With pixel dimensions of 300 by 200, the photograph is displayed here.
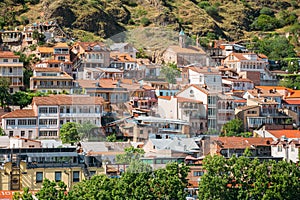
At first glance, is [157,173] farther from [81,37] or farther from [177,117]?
[81,37]

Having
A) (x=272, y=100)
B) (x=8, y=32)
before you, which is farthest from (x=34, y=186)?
(x=8, y=32)

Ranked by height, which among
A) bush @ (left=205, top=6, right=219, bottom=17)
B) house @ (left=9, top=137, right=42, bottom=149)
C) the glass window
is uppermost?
bush @ (left=205, top=6, right=219, bottom=17)

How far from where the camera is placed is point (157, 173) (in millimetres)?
29281

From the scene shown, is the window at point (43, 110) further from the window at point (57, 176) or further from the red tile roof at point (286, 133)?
the window at point (57, 176)

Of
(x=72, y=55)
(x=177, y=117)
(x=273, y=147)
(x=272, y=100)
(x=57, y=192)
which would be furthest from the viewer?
(x=72, y=55)

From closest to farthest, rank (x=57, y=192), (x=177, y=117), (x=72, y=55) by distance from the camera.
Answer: (x=177, y=117)
(x=57, y=192)
(x=72, y=55)

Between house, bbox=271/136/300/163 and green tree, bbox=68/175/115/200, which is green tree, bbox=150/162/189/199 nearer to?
green tree, bbox=68/175/115/200

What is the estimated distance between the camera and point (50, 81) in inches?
1670

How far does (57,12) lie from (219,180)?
82.1 ft

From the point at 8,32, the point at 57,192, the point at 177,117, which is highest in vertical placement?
the point at 8,32

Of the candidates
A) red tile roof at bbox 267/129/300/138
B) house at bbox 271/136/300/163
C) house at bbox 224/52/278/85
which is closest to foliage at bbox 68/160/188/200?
house at bbox 271/136/300/163

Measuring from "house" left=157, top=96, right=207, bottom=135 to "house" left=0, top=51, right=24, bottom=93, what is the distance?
15875 millimetres

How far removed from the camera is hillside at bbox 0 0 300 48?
53.8 meters

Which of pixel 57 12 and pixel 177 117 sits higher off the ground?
pixel 57 12
